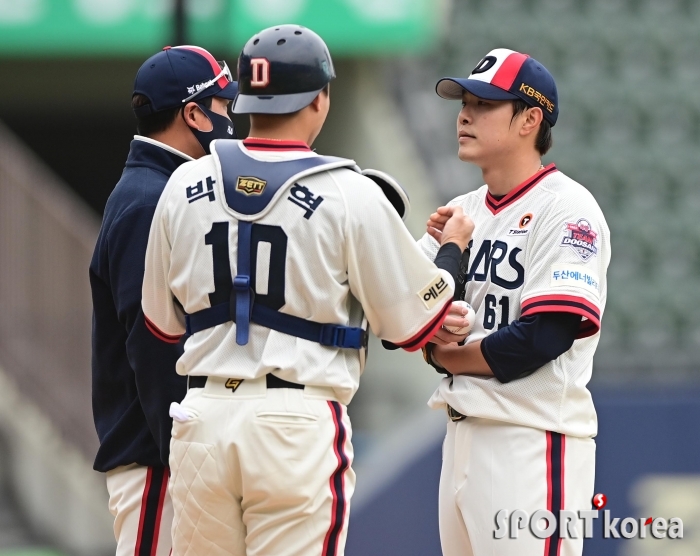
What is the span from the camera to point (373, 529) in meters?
7.16

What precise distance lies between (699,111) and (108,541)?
7.75 metres

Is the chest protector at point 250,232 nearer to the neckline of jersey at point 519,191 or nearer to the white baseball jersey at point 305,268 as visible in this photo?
the white baseball jersey at point 305,268

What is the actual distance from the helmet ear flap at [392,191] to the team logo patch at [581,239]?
56 centimetres

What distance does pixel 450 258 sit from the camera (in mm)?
3494

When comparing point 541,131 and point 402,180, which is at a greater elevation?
point 541,131

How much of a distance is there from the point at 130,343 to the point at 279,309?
71 cm

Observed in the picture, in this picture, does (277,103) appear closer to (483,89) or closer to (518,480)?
(483,89)

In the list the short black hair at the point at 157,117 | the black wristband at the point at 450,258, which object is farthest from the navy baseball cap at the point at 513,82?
the short black hair at the point at 157,117

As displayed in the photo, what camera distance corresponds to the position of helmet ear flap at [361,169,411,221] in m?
3.30

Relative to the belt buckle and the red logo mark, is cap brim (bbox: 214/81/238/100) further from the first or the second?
the belt buckle

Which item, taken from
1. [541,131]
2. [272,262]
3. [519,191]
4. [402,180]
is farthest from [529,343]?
[402,180]

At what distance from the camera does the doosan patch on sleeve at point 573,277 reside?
3.51 m

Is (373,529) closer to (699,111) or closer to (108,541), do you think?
(108,541)

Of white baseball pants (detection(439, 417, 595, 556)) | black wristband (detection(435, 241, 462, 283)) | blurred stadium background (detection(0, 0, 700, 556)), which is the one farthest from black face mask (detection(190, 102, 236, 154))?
blurred stadium background (detection(0, 0, 700, 556))
